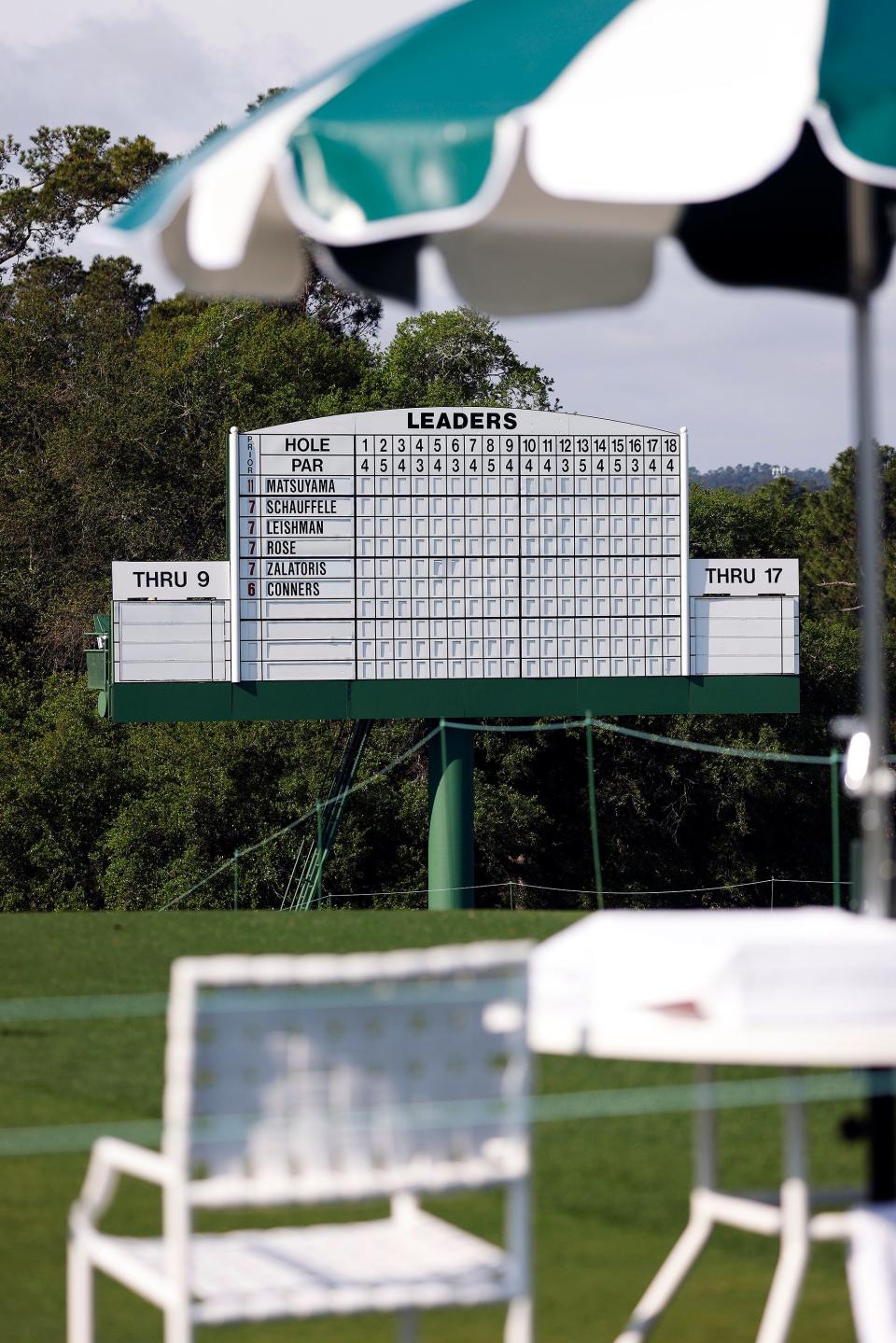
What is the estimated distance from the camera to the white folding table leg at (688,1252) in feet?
12.5

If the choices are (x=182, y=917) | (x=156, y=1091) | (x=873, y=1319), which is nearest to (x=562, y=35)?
(x=873, y=1319)

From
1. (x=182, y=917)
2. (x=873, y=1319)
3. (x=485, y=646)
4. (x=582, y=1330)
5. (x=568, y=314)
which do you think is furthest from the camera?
(x=485, y=646)

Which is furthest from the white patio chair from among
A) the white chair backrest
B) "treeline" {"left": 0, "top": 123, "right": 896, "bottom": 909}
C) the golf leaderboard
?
"treeline" {"left": 0, "top": 123, "right": 896, "bottom": 909}

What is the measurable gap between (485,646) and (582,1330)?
14.8 meters

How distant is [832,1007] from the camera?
3395mm

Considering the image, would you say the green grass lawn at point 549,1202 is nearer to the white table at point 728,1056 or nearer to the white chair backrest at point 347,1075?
the white table at point 728,1056

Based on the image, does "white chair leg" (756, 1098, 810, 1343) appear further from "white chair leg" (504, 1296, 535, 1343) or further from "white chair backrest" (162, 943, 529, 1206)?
"white chair backrest" (162, 943, 529, 1206)

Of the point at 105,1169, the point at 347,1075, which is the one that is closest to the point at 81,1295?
the point at 105,1169

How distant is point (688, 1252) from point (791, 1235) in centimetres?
35

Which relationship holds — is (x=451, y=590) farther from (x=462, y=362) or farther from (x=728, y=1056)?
(x=462, y=362)

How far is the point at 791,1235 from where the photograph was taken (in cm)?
371

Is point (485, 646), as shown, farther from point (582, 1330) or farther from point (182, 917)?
point (582, 1330)

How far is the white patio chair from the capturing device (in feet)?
10.1

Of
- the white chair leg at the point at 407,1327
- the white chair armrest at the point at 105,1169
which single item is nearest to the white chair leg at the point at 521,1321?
the white chair leg at the point at 407,1327
